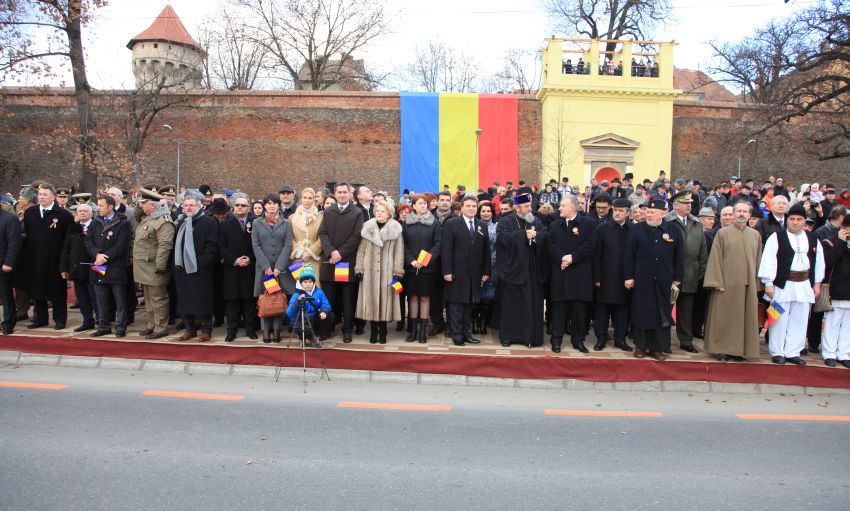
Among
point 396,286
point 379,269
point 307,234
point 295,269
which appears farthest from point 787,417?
point 307,234

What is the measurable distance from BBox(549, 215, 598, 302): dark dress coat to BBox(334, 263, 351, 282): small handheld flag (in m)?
2.88

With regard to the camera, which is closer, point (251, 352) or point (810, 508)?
point (810, 508)

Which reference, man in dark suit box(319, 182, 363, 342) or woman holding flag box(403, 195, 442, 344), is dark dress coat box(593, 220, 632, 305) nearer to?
woman holding flag box(403, 195, 442, 344)

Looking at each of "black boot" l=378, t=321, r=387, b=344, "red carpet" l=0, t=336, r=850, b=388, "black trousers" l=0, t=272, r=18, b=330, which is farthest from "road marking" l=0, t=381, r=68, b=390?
"black boot" l=378, t=321, r=387, b=344

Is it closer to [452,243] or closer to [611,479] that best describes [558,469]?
[611,479]

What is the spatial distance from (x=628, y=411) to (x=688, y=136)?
28360 mm

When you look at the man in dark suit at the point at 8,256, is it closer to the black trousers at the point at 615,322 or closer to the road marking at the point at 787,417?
the black trousers at the point at 615,322

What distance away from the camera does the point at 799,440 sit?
544 cm

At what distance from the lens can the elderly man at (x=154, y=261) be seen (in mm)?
8422

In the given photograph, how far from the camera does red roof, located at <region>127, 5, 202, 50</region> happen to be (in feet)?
165

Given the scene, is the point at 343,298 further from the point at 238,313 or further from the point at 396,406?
the point at 396,406

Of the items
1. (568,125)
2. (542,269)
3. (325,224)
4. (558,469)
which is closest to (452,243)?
(542,269)

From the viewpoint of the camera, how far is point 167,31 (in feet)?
167

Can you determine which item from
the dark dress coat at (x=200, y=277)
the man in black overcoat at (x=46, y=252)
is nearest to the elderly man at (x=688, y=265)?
the dark dress coat at (x=200, y=277)
